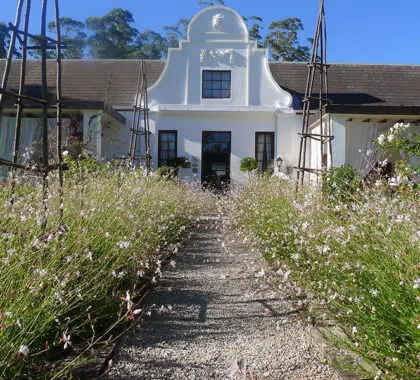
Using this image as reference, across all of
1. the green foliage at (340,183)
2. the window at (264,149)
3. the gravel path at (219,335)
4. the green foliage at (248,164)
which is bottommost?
the gravel path at (219,335)

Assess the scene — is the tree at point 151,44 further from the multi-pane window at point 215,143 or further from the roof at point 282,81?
the multi-pane window at point 215,143

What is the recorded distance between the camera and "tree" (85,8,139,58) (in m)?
41.5

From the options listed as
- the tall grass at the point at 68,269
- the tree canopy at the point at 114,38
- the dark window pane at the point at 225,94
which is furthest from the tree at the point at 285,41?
the tall grass at the point at 68,269

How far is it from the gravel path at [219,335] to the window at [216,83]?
445 inches

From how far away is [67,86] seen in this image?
16.1 meters

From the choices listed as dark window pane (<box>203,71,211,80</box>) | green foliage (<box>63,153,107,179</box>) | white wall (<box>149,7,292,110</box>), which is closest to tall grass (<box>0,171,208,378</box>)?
green foliage (<box>63,153,107,179</box>)

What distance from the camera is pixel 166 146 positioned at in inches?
601

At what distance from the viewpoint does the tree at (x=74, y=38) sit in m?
42.3

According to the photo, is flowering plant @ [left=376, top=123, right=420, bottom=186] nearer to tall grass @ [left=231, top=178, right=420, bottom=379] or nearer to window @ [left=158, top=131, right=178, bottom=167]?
tall grass @ [left=231, top=178, right=420, bottom=379]

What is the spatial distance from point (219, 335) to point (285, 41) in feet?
118

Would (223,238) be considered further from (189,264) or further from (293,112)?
(293,112)

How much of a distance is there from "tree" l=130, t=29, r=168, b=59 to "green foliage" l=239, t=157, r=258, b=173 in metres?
30.7

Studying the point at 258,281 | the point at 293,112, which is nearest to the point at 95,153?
the point at 293,112

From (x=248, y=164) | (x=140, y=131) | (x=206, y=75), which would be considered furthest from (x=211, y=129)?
(x=140, y=131)
